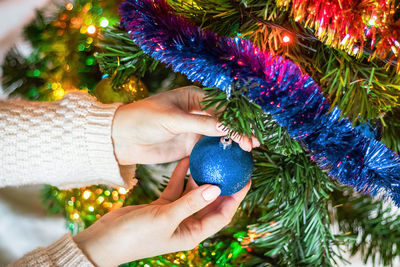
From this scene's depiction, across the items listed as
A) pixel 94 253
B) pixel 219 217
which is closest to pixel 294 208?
pixel 219 217

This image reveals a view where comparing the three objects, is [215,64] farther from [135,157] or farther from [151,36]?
[135,157]

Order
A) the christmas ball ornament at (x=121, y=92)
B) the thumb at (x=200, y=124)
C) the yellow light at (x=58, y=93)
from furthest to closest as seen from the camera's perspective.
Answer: the yellow light at (x=58, y=93) < the christmas ball ornament at (x=121, y=92) < the thumb at (x=200, y=124)

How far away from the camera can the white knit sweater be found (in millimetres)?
583

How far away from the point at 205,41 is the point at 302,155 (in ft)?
0.89

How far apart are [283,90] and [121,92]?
0.39m

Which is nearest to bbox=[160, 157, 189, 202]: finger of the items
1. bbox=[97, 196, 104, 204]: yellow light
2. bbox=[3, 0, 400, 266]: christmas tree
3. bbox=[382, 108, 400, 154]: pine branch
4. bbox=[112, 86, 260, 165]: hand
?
bbox=[112, 86, 260, 165]: hand

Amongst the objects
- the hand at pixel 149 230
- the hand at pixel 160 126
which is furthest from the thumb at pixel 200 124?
the hand at pixel 149 230

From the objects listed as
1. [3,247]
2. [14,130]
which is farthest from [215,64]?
[3,247]

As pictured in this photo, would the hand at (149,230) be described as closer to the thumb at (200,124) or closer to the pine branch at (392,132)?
the thumb at (200,124)

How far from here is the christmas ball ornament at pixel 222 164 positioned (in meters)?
0.50

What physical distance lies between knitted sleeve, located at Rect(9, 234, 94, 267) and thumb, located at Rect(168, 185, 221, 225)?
17 centimetres

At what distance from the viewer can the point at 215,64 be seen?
1.32ft

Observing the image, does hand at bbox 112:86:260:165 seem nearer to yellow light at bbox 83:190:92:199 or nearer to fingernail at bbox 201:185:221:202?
fingernail at bbox 201:185:221:202

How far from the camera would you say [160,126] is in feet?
1.85
